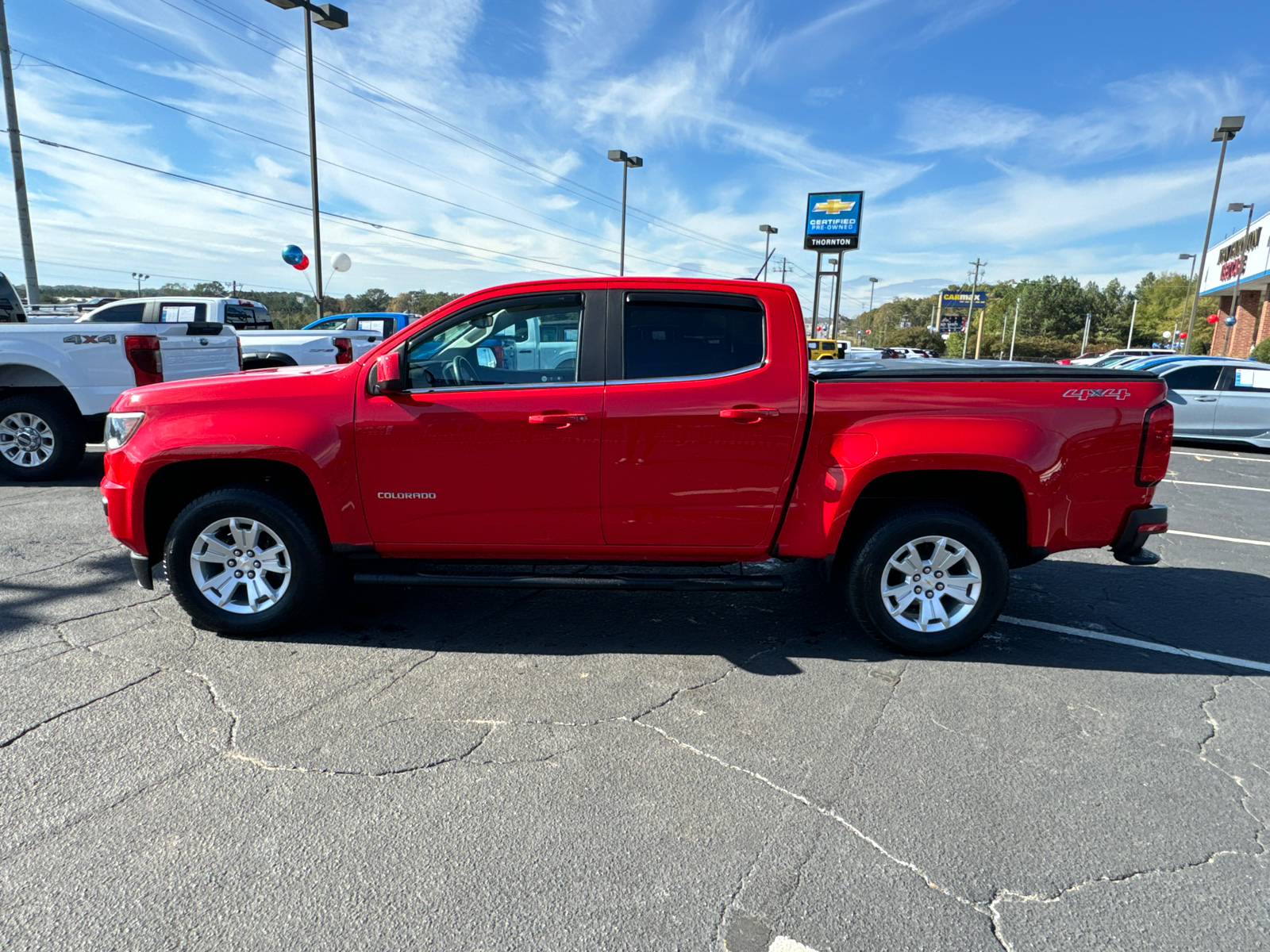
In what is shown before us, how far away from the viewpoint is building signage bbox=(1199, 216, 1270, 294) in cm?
3422

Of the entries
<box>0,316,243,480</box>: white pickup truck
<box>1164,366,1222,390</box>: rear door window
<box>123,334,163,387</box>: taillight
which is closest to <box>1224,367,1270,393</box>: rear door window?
<box>1164,366,1222,390</box>: rear door window

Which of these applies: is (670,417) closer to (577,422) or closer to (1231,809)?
(577,422)

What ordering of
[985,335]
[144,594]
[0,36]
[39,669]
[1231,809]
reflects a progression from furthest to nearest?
1. [985,335]
2. [0,36]
3. [144,594]
4. [39,669]
5. [1231,809]

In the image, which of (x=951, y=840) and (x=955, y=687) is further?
(x=955, y=687)

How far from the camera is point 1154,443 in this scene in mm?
3834

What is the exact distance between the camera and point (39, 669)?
142 inches

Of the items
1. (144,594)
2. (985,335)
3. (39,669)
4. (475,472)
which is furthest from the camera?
(985,335)

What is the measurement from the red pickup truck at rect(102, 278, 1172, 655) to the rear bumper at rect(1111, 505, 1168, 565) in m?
0.02

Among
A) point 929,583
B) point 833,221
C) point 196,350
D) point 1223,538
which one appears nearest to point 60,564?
point 196,350

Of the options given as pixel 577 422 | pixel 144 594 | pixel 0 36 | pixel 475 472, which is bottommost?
pixel 144 594

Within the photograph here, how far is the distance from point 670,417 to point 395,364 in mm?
1402

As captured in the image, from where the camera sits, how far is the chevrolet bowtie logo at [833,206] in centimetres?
4047

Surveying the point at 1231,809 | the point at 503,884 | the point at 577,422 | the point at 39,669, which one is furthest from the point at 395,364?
the point at 1231,809

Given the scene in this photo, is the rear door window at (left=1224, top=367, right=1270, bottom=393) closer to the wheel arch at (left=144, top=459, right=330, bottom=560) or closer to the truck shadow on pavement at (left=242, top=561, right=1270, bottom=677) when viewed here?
the truck shadow on pavement at (left=242, top=561, right=1270, bottom=677)
